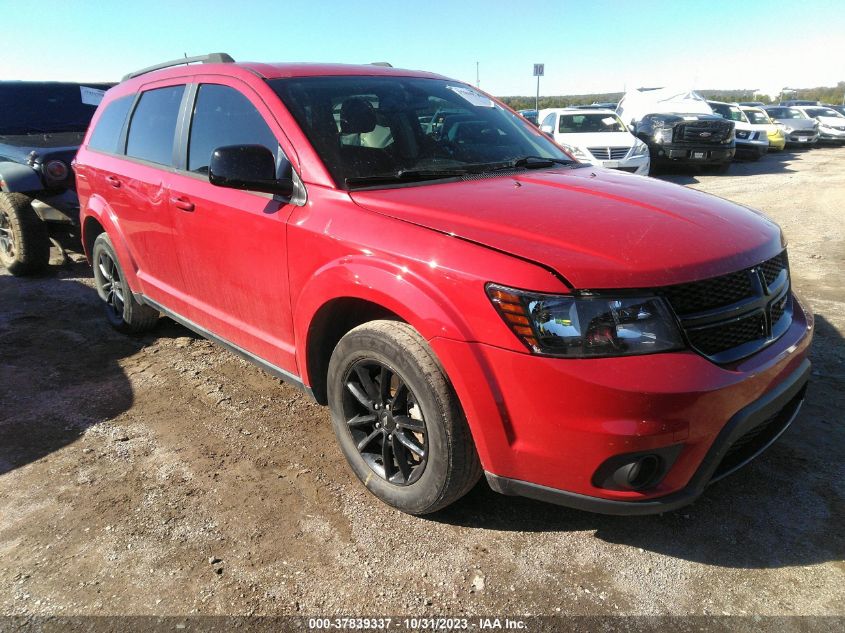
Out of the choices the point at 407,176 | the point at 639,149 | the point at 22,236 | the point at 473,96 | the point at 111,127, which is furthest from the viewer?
the point at 639,149

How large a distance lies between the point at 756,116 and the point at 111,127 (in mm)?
21899

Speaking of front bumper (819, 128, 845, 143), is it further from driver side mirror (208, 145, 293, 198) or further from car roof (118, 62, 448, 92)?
driver side mirror (208, 145, 293, 198)

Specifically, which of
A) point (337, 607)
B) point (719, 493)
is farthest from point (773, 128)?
point (337, 607)

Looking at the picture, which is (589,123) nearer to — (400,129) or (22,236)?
(22,236)

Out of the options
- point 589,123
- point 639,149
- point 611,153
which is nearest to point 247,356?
point 611,153

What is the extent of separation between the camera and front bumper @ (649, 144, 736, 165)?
1454 cm

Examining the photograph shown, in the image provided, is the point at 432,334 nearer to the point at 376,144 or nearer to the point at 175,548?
the point at 376,144

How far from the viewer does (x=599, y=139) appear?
41.9 feet

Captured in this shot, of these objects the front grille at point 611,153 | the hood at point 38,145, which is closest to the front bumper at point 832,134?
the front grille at point 611,153

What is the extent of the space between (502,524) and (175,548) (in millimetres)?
1307

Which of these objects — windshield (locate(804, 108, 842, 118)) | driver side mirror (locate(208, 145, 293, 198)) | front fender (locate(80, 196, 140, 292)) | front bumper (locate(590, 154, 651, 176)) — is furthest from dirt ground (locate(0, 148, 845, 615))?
windshield (locate(804, 108, 842, 118))

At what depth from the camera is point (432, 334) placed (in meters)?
2.10

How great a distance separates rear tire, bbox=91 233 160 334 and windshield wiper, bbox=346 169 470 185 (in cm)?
255

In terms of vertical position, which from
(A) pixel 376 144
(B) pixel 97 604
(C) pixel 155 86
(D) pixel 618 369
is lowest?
(B) pixel 97 604
